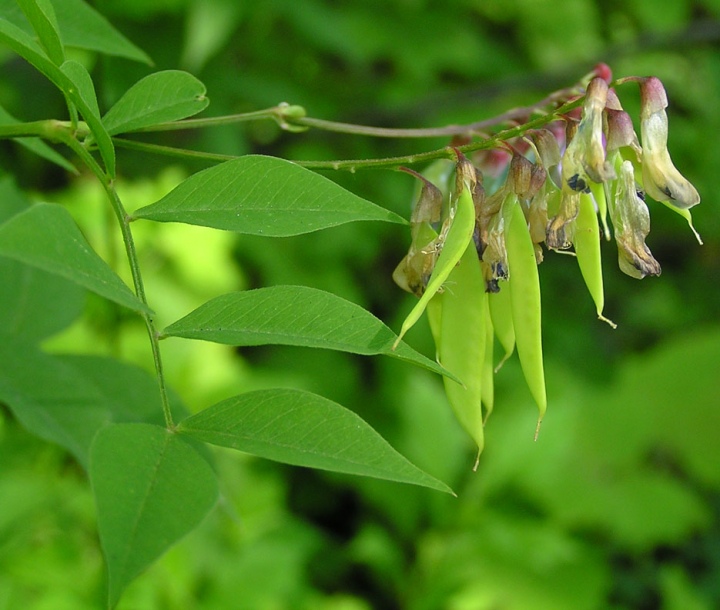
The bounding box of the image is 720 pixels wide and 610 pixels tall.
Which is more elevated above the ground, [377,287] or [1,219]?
[1,219]

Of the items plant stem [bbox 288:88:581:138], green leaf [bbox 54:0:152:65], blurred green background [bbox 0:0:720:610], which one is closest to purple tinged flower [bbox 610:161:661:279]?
plant stem [bbox 288:88:581:138]

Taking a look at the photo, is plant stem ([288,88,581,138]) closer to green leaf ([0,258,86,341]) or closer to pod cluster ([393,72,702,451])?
pod cluster ([393,72,702,451])

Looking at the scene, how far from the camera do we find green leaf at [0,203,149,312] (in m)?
0.40

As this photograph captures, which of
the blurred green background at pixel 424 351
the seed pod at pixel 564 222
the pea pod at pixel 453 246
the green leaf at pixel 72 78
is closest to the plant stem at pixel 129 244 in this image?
the green leaf at pixel 72 78

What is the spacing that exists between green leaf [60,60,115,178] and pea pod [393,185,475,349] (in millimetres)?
203

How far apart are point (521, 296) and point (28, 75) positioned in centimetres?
175

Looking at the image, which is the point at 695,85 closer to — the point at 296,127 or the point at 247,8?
the point at 247,8

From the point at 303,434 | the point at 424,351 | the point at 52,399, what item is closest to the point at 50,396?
the point at 52,399

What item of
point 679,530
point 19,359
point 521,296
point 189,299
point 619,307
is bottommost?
point 679,530

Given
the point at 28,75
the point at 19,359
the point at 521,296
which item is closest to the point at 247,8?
the point at 28,75

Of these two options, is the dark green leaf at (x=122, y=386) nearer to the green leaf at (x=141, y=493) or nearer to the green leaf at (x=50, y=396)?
the green leaf at (x=50, y=396)

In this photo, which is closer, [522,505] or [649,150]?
[649,150]

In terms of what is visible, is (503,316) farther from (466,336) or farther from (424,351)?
(424,351)

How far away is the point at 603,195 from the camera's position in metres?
0.59
